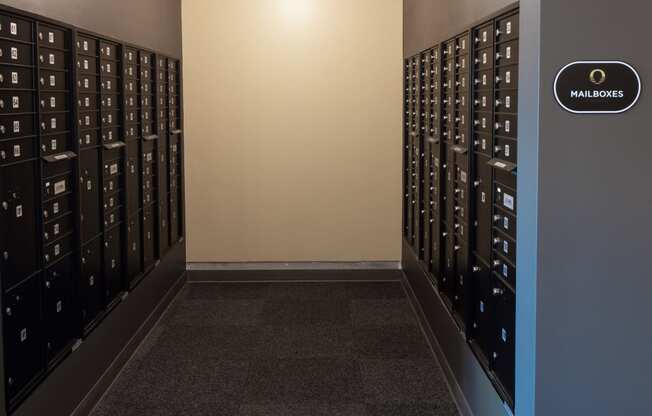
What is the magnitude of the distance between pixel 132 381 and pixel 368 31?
3.24 m

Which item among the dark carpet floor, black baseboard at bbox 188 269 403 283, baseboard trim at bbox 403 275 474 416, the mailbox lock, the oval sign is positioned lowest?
the dark carpet floor

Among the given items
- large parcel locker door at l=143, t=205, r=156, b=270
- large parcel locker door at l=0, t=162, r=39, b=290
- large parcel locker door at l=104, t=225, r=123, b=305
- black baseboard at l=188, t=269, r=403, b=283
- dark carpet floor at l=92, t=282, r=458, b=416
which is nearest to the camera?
large parcel locker door at l=0, t=162, r=39, b=290

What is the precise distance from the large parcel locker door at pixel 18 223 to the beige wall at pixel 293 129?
10.8 feet

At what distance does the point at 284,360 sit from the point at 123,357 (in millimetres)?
838

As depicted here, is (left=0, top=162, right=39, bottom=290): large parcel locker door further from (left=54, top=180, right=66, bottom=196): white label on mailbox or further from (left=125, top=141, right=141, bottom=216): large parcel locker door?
(left=125, top=141, right=141, bottom=216): large parcel locker door

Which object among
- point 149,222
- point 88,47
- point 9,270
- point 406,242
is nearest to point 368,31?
point 406,242

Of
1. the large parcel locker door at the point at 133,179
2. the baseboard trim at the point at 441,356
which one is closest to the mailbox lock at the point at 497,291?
the baseboard trim at the point at 441,356

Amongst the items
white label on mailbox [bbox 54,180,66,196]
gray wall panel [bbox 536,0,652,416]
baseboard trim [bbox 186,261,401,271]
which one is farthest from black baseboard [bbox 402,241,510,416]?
white label on mailbox [bbox 54,180,66,196]

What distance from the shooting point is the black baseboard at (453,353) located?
318 cm

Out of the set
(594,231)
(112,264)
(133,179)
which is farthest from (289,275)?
(594,231)

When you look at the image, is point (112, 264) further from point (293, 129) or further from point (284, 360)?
point (293, 129)

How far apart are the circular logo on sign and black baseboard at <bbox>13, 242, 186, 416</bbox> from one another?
208cm

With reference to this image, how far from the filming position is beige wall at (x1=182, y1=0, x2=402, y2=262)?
20.2ft

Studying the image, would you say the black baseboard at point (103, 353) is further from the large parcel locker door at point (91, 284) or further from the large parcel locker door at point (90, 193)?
the large parcel locker door at point (90, 193)
